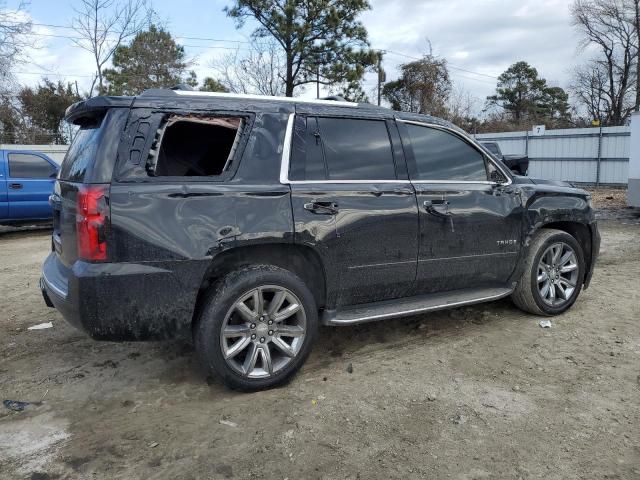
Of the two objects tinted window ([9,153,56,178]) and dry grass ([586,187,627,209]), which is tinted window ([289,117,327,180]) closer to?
tinted window ([9,153,56,178])

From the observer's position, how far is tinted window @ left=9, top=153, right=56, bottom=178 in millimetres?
10328

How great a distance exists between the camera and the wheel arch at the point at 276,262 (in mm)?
3441

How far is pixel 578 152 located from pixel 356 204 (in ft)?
61.1

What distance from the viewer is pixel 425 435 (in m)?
2.99

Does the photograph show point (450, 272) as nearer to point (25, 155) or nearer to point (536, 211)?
point (536, 211)

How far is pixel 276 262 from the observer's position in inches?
143

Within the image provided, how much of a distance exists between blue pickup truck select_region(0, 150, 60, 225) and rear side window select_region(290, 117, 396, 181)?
808cm

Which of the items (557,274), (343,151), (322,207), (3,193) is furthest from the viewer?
(3,193)

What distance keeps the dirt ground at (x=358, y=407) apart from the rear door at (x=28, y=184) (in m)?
6.31

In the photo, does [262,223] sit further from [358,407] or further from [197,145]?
[358,407]

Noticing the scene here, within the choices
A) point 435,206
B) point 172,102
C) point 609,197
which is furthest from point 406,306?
point 609,197

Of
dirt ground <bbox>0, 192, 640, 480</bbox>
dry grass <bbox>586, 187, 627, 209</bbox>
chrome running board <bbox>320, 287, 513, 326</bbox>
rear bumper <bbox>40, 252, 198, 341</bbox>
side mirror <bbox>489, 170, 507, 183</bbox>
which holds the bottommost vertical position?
dirt ground <bbox>0, 192, 640, 480</bbox>

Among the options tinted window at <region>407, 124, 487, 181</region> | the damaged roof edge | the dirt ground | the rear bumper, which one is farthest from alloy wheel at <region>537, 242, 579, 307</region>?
the rear bumper

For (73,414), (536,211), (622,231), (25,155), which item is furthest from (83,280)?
(622,231)
